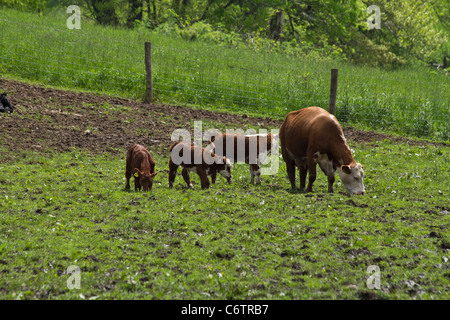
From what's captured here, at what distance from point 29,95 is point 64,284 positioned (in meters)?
12.1

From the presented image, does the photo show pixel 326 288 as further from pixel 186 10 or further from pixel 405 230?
pixel 186 10

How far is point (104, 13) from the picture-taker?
118 feet

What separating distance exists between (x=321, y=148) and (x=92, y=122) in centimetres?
758

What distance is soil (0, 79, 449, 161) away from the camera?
1408cm

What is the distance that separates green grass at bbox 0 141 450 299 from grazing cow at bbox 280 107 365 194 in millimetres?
371

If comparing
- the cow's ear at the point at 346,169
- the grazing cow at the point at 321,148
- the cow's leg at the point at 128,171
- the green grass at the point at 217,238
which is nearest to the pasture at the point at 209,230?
the green grass at the point at 217,238

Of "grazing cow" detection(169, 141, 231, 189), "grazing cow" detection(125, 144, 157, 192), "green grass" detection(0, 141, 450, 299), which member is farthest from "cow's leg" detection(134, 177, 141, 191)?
"grazing cow" detection(169, 141, 231, 189)

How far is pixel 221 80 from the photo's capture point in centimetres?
1988

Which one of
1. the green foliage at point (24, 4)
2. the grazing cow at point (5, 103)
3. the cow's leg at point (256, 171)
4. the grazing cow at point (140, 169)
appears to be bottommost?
the cow's leg at point (256, 171)

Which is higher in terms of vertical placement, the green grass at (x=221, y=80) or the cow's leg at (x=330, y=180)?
the green grass at (x=221, y=80)

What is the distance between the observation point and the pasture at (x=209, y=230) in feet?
21.1

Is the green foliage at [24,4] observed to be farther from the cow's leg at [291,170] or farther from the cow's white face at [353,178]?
the cow's white face at [353,178]

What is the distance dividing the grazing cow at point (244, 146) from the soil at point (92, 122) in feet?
6.74
